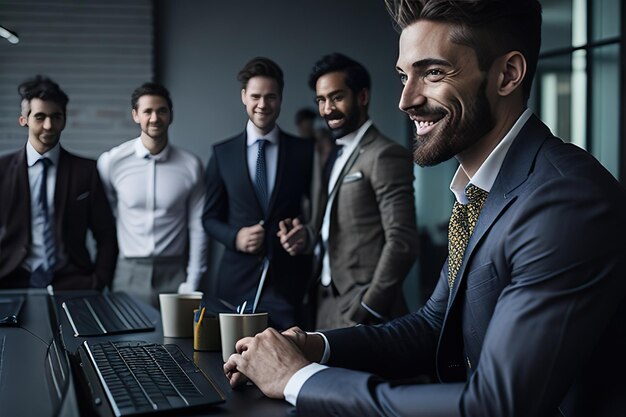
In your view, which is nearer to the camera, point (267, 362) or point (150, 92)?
point (267, 362)

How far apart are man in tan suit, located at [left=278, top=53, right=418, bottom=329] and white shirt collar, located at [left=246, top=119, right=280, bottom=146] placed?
46 centimetres

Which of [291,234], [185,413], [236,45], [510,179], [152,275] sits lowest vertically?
[185,413]

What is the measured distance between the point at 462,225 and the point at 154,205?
93 cm

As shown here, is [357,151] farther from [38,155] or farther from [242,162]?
[38,155]

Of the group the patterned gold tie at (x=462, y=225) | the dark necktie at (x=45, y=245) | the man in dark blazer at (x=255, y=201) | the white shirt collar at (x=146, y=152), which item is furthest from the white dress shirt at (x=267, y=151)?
the patterned gold tie at (x=462, y=225)

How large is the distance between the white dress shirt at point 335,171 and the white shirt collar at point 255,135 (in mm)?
478

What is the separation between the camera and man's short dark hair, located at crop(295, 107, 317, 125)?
2540mm

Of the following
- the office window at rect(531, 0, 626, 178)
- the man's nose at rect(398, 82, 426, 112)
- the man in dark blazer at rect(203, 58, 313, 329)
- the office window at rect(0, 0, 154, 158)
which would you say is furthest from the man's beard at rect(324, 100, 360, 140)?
the office window at rect(531, 0, 626, 178)

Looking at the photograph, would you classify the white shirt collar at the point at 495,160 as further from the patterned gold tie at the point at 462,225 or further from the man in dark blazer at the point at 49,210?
the man in dark blazer at the point at 49,210

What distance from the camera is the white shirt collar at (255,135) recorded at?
2.13 meters

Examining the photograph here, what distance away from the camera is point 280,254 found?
2.29 meters

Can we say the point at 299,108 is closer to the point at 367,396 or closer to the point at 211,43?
the point at 211,43

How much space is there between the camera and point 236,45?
232 centimetres

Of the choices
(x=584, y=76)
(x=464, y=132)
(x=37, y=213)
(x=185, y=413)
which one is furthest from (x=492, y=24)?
(x=584, y=76)
